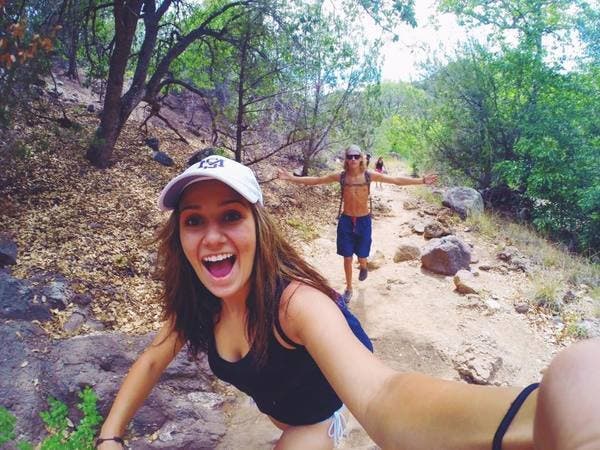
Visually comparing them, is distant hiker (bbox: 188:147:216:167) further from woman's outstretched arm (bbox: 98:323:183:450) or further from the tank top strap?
the tank top strap

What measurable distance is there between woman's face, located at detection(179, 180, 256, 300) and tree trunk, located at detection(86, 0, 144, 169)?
5682mm

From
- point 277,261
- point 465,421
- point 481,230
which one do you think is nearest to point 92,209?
point 277,261

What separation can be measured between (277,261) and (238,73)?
696 cm

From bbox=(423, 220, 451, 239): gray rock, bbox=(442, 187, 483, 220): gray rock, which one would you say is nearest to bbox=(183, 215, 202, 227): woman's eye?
bbox=(423, 220, 451, 239): gray rock

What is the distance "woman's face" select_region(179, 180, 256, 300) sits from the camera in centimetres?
150

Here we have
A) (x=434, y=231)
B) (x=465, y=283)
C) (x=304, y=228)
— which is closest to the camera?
(x=465, y=283)

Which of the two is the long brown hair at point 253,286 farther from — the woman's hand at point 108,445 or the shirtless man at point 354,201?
the shirtless man at point 354,201

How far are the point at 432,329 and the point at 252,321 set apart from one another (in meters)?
3.52

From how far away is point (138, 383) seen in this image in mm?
1659

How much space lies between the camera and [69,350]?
10.4 ft

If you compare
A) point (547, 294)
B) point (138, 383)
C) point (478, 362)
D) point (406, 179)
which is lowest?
point (478, 362)

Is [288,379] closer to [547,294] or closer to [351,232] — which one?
[351,232]

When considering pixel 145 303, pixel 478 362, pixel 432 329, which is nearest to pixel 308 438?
pixel 478 362

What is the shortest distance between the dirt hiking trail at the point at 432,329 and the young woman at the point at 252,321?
1.48 metres
